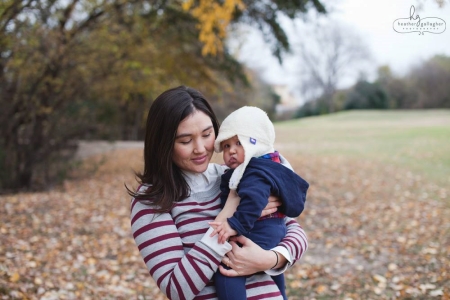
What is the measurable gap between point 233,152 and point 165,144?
29 cm

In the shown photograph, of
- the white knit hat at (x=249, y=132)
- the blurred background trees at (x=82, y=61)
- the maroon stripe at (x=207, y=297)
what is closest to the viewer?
the maroon stripe at (x=207, y=297)

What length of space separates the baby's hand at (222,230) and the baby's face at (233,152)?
305 millimetres

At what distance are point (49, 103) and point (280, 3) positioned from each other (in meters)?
5.16

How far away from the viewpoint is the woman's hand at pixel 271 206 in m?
1.88

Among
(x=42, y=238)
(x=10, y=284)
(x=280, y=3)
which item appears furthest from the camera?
(x=280, y=3)

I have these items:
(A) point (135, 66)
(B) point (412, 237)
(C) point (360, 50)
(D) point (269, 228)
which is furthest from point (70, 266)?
(C) point (360, 50)

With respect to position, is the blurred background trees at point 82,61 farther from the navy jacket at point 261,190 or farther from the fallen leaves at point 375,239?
the navy jacket at point 261,190

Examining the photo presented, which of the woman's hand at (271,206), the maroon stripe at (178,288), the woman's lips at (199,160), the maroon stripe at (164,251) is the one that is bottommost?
the maroon stripe at (178,288)

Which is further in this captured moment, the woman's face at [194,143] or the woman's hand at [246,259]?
the woman's face at [194,143]

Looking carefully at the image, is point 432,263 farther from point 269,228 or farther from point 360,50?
point 360,50

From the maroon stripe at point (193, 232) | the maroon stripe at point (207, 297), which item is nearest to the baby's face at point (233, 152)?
the maroon stripe at point (193, 232)

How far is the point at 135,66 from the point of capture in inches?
414

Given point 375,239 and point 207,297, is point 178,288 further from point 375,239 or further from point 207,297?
point 375,239

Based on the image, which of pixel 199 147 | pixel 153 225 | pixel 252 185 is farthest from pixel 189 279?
pixel 199 147
